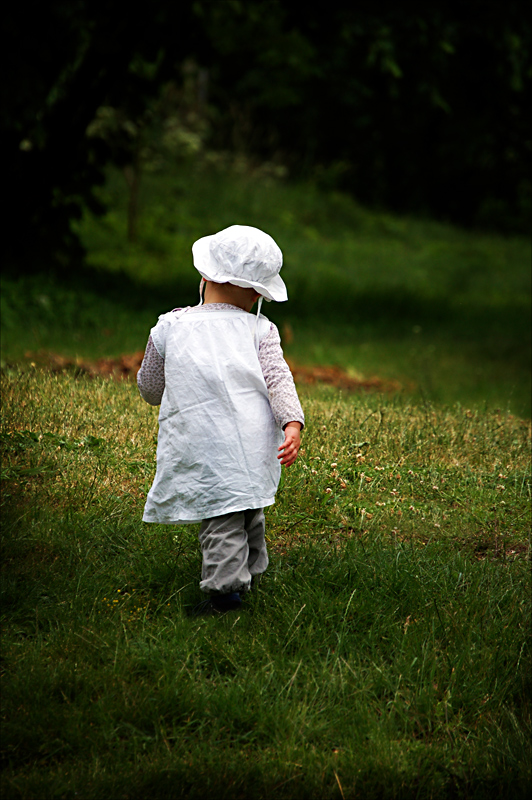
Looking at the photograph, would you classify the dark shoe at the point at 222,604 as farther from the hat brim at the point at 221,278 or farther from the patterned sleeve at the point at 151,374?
the hat brim at the point at 221,278

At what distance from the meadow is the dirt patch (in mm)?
449

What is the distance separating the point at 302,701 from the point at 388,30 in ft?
29.7

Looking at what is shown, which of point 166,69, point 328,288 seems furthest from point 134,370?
point 328,288

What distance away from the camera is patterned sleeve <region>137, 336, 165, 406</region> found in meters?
3.33

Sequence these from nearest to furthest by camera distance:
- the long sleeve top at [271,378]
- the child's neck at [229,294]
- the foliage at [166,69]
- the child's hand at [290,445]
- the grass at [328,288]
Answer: the child's hand at [290,445] → the long sleeve top at [271,378] → the child's neck at [229,294] → the grass at [328,288] → the foliage at [166,69]

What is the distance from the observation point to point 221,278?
10.5ft

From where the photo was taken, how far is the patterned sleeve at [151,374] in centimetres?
333

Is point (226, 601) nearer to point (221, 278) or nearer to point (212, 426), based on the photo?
point (212, 426)

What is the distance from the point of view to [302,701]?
9.30ft

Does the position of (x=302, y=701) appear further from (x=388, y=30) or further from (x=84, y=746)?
(x=388, y=30)

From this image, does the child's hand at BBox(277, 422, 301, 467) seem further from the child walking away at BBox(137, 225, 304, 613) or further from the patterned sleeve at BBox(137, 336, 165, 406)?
the patterned sleeve at BBox(137, 336, 165, 406)

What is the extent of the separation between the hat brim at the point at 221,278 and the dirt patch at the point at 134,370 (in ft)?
9.17

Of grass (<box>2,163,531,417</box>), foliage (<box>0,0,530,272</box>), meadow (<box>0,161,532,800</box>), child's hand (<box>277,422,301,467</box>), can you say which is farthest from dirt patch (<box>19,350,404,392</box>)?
child's hand (<box>277,422,301,467</box>)

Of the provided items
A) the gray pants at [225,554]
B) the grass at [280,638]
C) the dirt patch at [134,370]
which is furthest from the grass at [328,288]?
the gray pants at [225,554]
